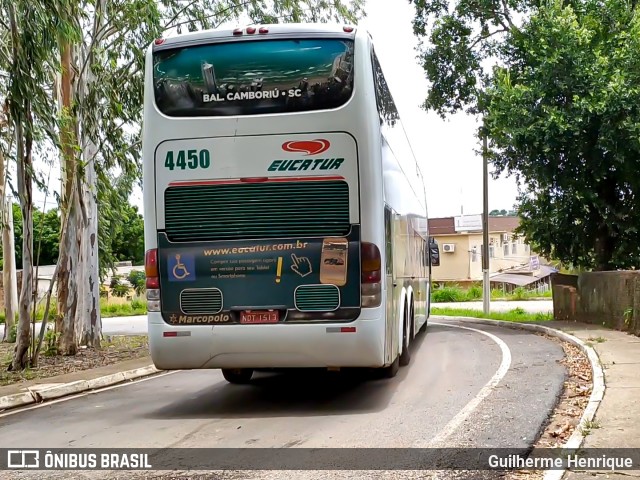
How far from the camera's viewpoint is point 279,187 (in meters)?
8.30

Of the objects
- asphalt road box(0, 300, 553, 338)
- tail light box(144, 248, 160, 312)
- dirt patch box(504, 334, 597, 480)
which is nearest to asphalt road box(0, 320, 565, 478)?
dirt patch box(504, 334, 597, 480)

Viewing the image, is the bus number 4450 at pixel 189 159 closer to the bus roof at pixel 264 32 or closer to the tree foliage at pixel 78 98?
the bus roof at pixel 264 32

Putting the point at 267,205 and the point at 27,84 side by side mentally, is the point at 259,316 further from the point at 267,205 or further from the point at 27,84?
the point at 27,84

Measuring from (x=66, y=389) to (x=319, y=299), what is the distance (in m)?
5.00

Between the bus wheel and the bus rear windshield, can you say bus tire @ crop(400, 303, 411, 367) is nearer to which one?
the bus wheel

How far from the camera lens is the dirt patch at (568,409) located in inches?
257

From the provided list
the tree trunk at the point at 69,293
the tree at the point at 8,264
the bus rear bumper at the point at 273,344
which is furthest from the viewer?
the tree at the point at 8,264

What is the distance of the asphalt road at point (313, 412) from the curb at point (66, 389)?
37 centimetres

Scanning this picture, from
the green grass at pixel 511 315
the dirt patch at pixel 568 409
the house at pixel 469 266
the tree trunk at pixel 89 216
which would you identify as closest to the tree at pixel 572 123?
the green grass at pixel 511 315

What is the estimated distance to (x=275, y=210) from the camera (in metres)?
8.31

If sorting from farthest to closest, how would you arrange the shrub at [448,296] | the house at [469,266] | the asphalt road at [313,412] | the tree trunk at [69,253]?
the house at [469,266] < the shrub at [448,296] < the tree trunk at [69,253] < the asphalt road at [313,412]

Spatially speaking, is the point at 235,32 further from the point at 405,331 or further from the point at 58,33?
the point at 405,331

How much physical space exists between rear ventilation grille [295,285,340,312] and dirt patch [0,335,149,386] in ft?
20.2

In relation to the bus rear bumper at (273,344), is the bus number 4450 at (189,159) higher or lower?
higher
